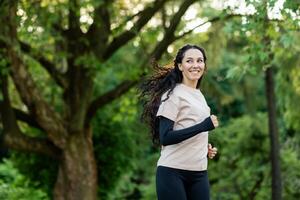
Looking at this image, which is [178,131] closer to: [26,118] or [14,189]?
[14,189]

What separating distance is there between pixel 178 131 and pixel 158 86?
517 mm

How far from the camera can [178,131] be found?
4277 millimetres

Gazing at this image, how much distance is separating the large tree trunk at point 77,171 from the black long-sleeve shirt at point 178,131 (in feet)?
26.5

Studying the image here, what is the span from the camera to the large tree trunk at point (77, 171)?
12.3 m

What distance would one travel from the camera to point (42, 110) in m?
11.9

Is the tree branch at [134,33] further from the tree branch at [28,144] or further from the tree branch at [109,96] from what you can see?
the tree branch at [28,144]

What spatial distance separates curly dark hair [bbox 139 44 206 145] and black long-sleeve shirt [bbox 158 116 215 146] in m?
0.22

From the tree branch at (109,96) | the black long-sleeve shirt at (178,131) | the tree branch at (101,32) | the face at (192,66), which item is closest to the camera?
the black long-sleeve shirt at (178,131)

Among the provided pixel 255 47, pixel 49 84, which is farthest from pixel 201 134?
pixel 49 84

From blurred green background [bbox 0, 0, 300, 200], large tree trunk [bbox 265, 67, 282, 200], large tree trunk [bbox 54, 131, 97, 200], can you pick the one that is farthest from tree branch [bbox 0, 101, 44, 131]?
large tree trunk [bbox 265, 67, 282, 200]

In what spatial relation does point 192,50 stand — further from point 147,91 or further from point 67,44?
point 67,44

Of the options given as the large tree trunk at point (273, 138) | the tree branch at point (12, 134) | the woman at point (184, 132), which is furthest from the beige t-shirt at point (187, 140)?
the large tree trunk at point (273, 138)

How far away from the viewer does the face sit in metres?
4.52

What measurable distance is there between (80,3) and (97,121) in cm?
440
